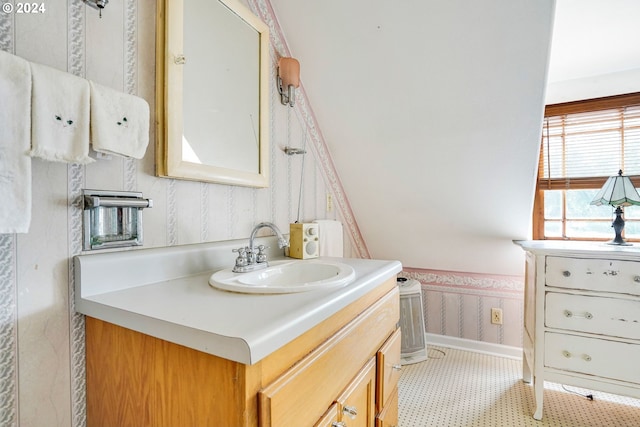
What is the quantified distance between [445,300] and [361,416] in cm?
163

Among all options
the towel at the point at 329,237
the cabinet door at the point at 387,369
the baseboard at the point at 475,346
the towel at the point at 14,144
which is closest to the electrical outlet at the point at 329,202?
the towel at the point at 329,237

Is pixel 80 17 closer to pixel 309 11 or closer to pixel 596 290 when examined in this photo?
pixel 309 11

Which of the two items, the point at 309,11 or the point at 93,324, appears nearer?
the point at 93,324

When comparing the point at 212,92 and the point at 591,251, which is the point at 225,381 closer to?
the point at 212,92

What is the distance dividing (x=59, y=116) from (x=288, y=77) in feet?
3.34

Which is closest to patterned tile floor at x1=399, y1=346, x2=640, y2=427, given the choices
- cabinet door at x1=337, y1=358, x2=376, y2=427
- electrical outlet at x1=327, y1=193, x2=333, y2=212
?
cabinet door at x1=337, y1=358, x2=376, y2=427

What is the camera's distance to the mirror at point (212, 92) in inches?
38.3

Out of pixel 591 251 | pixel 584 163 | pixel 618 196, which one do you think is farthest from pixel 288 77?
pixel 584 163

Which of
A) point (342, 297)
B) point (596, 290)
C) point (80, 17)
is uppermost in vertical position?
point (80, 17)

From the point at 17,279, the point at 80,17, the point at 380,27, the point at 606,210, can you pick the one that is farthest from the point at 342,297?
the point at 606,210

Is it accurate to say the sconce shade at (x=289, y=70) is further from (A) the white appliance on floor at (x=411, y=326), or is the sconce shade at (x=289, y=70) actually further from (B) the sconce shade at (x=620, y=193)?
(B) the sconce shade at (x=620, y=193)

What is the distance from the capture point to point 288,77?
1.50 m

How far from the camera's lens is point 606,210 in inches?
76.1

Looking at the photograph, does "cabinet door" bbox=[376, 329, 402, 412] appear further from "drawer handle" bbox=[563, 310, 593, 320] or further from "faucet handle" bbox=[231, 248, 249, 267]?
"drawer handle" bbox=[563, 310, 593, 320]
